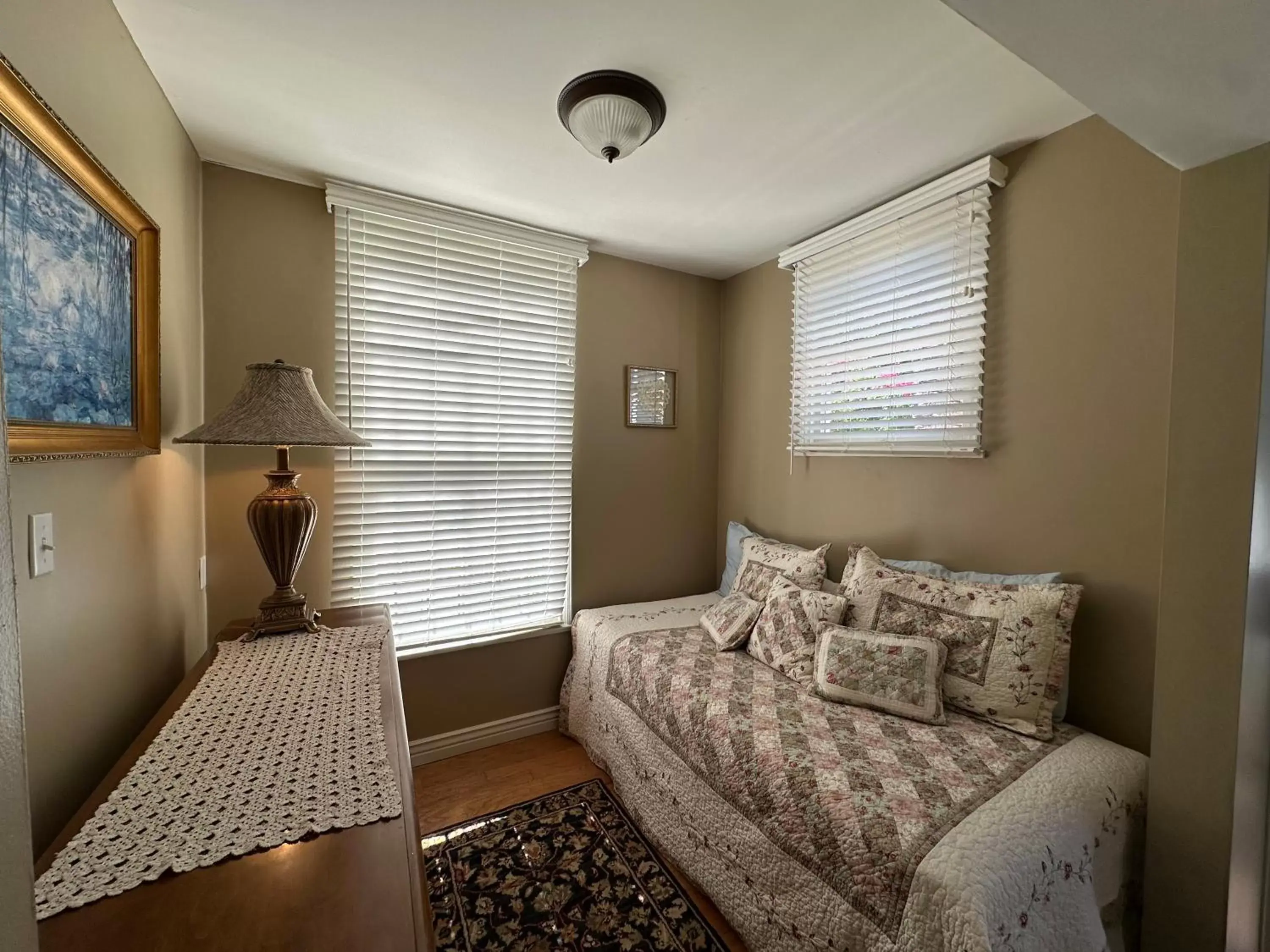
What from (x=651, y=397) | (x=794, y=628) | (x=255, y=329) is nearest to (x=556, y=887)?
(x=794, y=628)

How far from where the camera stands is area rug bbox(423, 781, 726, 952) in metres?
1.52

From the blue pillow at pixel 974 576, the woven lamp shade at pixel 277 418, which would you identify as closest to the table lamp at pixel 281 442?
the woven lamp shade at pixel 277 418

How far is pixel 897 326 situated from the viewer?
212 centimetres

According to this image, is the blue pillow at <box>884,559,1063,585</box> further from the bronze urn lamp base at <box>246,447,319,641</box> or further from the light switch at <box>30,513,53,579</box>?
the light switch at <box>30,513,53,579</box>

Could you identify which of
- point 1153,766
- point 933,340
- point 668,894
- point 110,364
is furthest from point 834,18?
point 668,894

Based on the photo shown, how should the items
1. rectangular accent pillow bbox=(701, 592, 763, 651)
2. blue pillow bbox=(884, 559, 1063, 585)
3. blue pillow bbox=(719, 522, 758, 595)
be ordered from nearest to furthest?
blue pillow bbox=(884, 559, 1063, 585) < rectangular accent pillow bbox=(701, 592, 763, 651) < blue pillow bbox=(719, 522, 758, 595)

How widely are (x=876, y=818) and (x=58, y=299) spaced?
2020 mm

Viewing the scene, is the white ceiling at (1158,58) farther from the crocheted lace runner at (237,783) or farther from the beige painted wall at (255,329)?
the beige painted wall at (255,329)

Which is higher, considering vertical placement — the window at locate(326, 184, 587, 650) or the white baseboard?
the window at locate(326, 184, 587, 650)

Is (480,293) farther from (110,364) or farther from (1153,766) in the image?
(1153,766)

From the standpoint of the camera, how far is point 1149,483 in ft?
4.95

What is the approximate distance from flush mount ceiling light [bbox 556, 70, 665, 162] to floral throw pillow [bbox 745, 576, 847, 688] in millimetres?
1729

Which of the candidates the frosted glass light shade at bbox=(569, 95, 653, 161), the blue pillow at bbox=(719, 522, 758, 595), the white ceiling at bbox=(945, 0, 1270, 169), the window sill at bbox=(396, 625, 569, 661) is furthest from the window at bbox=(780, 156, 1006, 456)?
the window sill at bbox=(396, 625, 569, 661)

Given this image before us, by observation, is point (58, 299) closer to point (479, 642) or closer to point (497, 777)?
point (479, 642)
